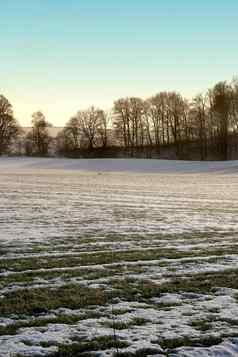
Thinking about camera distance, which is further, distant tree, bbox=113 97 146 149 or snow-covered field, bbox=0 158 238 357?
distant tree, bbox=113 97 146 149

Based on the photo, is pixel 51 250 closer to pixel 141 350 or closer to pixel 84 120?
pixel 141 350

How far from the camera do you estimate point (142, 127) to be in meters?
96.0

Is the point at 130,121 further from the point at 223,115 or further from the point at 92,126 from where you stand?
the point at 223,115

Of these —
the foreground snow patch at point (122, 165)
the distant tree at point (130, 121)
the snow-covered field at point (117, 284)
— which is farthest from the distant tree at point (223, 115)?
the snow-covered field at point (117, 284)

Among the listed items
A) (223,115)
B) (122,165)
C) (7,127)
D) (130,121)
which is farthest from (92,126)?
(122,165)

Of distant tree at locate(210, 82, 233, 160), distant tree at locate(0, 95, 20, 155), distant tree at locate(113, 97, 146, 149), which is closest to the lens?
distant tree at locate(210, 82, 233, 160)

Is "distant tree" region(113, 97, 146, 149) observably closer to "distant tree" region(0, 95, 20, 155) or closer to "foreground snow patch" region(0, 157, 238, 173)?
"distant tree" region(0, 95, 20, 155)

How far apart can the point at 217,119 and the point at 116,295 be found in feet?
269

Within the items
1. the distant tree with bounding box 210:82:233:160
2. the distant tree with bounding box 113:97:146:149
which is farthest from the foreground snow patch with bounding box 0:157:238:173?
the distant tree with bounding box 113:97:146:149

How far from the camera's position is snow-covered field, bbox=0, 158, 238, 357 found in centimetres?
493

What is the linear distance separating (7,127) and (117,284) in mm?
86228

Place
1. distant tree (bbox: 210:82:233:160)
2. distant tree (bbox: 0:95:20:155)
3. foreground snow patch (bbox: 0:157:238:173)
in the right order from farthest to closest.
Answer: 1. distant tree (bbox: 0:95:20:155)
2. distant tree (bbox: 210:82:233:160)
3. foreground snow patch (bbox: 0:157:238:173)

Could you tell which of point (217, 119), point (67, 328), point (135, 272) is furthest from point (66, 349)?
point (217, 119)

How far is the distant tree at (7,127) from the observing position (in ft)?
292
